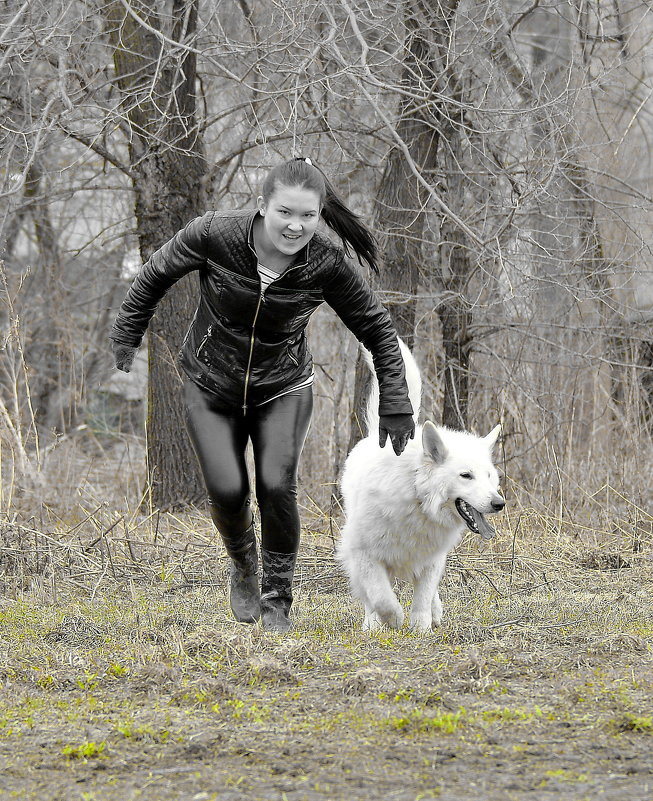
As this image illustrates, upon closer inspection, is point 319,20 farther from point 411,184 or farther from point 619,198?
point 619,198

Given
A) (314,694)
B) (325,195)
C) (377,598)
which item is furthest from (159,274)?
(314,694)

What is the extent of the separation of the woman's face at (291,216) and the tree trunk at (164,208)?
16.3ft

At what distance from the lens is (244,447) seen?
5477 mm

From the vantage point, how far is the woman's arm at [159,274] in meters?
5.20

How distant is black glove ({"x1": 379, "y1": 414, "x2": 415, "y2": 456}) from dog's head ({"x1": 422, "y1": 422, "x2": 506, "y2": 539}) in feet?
0.93

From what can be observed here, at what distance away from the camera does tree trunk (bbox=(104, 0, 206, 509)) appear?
9.87 metres

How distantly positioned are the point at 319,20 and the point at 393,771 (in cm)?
741

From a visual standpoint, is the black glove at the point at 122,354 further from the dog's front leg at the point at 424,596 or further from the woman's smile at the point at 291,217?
the dog's front leg at the point at 424,596

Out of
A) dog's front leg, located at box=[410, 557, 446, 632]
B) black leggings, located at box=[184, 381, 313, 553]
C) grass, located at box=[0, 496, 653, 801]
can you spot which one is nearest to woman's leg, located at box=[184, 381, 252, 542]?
black leggings, located at box=[184, 381, 313, 553]

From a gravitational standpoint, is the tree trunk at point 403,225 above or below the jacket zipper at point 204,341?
above

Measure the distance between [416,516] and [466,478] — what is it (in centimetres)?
36

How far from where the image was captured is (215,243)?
16.9ft

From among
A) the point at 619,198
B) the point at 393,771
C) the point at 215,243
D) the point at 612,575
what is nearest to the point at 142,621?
the point at 215,243

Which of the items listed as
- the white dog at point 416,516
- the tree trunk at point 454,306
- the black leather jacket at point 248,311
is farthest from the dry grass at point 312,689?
the tree trunk at point 454,306
